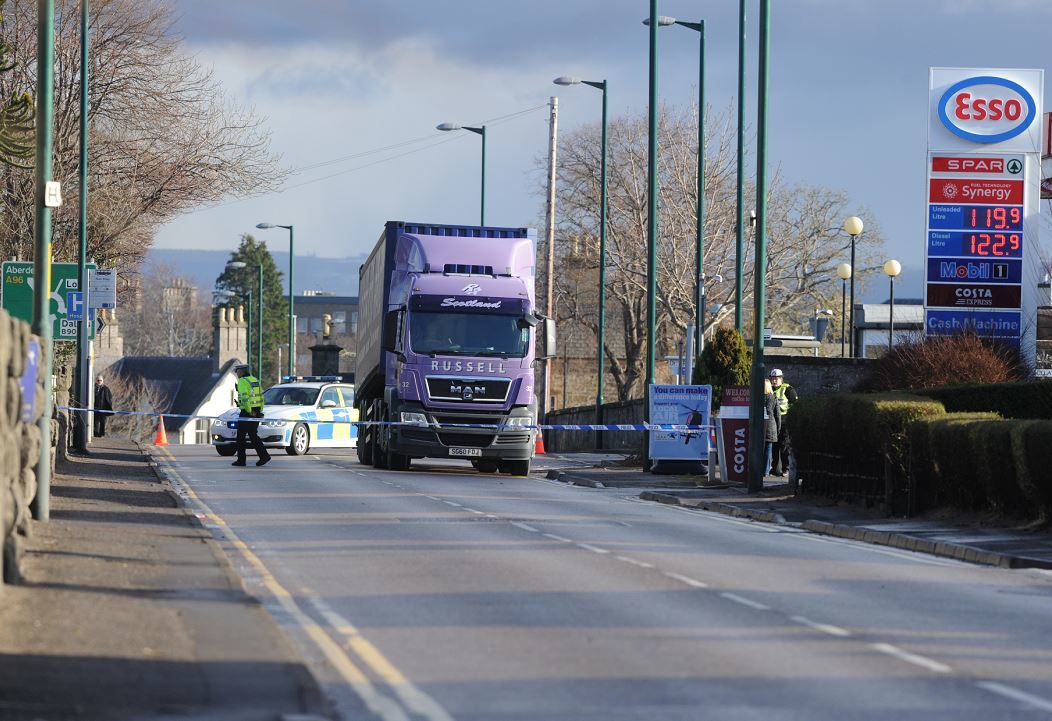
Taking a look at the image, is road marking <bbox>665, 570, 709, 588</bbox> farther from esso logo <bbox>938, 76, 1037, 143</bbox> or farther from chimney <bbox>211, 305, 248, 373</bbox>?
chimney <bbox>211, 305, 248, 373</bbox>

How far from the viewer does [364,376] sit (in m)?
35.2

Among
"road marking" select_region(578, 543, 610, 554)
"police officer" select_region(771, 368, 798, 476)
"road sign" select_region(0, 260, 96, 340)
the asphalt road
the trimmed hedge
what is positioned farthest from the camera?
"police officer" select_region(771, 368, 798, 476)

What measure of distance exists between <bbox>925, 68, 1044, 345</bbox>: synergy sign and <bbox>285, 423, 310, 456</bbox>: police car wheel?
14060mm

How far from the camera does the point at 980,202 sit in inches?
1288

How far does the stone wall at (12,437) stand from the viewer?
11.5 m

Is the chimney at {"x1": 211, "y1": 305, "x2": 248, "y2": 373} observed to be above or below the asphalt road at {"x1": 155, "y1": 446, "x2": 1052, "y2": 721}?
above

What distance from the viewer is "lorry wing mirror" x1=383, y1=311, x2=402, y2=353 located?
97.8 ft

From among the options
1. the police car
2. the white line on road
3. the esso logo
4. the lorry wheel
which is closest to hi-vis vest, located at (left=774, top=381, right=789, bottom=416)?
the lorry wheel

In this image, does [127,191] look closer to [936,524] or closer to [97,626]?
[936,524]

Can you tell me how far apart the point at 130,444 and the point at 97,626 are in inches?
1336

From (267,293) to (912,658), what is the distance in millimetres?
139130

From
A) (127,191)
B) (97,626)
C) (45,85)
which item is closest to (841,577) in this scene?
(97,626)

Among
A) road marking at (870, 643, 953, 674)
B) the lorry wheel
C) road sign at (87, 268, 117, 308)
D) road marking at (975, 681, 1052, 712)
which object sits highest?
road sign at (87, 268, 117, 308)

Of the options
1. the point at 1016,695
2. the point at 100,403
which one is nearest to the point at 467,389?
the point at 100,403
